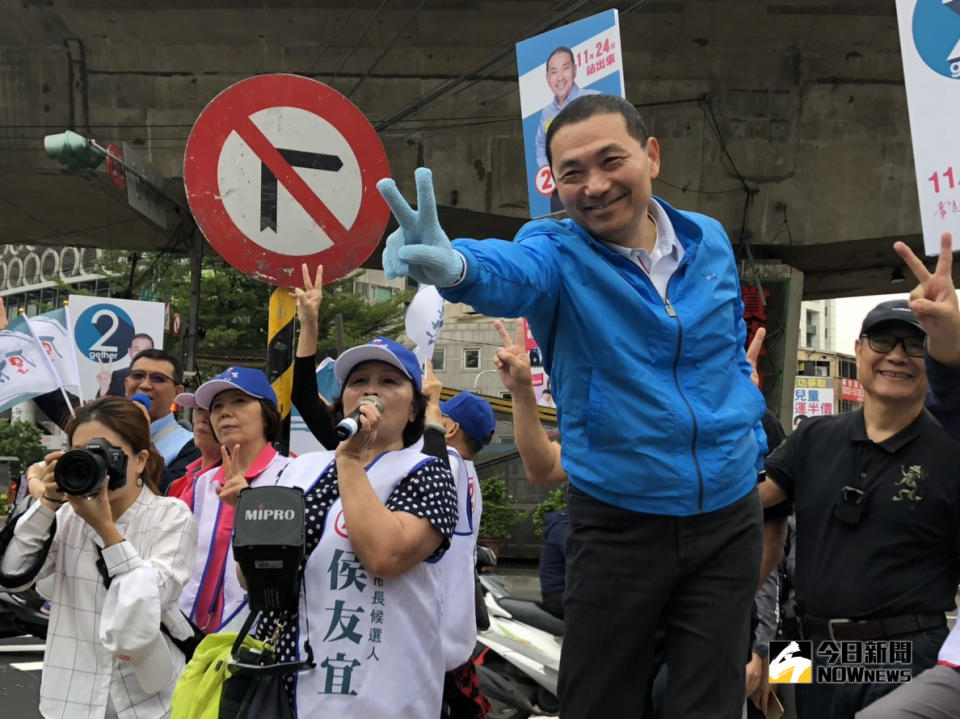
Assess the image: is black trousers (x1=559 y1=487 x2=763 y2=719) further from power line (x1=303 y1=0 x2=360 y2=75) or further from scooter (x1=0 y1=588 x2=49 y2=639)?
power line (x1=303 y1=0 x2=360 y2=75)

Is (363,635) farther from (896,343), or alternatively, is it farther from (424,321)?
(424,321)

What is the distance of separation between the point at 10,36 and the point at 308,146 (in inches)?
408

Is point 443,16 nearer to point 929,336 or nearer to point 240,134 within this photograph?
point 240,134

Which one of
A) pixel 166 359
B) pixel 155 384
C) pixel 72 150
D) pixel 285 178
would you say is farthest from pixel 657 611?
pixel 72 150

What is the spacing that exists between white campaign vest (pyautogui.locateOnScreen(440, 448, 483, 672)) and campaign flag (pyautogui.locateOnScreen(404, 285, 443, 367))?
3.97 ft

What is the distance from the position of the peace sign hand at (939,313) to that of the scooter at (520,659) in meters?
3.67

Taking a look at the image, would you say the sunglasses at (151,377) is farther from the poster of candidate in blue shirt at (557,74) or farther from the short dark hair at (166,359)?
the poster of candidate in blue shirt at (557,74)

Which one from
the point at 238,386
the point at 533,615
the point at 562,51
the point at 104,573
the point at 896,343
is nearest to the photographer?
the point at 104,573

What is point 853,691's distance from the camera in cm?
338

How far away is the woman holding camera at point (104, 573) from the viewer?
3162mm

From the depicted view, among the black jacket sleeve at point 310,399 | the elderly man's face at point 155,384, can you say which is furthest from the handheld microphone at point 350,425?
the elderly man's face at point 155,384

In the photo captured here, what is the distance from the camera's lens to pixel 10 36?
1309 centimetres

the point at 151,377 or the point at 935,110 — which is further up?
the point at 935,110

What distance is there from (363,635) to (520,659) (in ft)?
11.5
